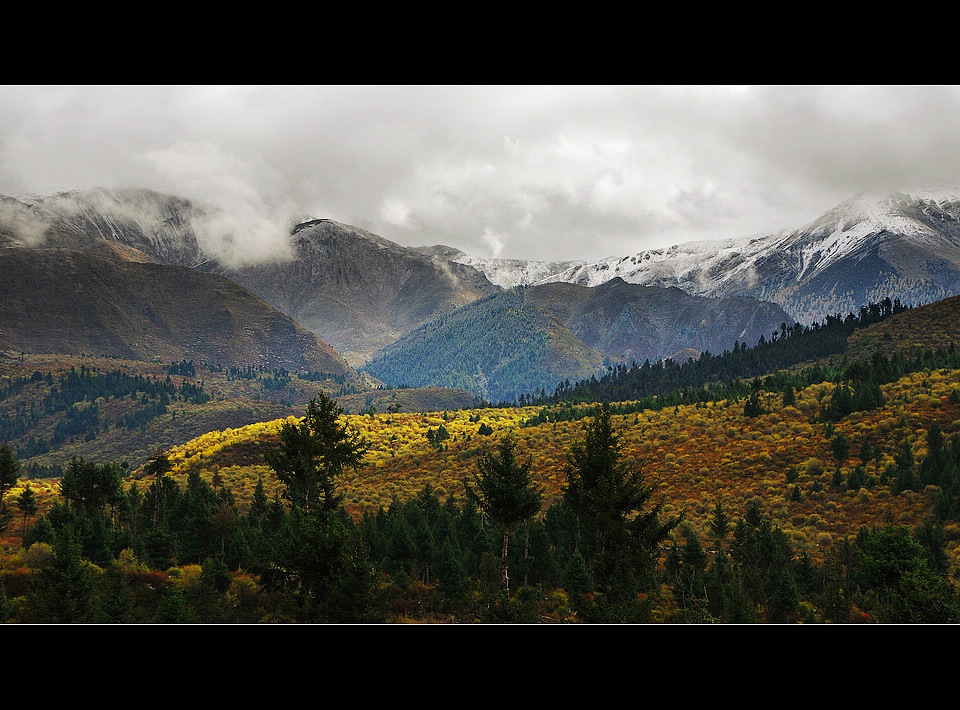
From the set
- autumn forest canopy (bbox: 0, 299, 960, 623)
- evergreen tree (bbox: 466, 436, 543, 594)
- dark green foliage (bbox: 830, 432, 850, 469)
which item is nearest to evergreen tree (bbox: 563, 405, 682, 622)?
autumn forest canopy (bbox: 0, 299, 960, 623)

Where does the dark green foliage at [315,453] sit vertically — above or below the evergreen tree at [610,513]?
above

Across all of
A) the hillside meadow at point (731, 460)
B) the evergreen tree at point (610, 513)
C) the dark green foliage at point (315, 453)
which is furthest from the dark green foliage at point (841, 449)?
the dark green foliage at point (315, 453)

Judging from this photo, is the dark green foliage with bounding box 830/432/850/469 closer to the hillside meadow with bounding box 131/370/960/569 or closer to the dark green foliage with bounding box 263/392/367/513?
the hillside meadow with bounding box 131/370/960/569

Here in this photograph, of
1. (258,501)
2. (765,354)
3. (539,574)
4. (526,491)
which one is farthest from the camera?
(765,354)

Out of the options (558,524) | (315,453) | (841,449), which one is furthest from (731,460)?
(315,453)

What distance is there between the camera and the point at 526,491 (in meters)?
31.2

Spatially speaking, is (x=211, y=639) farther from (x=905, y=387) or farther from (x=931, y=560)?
(x=905, y=387)

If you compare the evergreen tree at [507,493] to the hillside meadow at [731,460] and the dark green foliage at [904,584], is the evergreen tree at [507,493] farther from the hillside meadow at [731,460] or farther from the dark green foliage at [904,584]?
the hillside meadow at [731,460]

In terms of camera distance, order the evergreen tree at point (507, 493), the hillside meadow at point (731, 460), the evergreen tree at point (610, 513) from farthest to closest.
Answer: the hillside meadow at point (731, 460) < the evergreen tree at point (507, 493) < the evergreen tree at point (610, 513)

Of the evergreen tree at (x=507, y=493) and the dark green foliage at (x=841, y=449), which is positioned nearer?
the evergreen tree at (x=507, y=493)

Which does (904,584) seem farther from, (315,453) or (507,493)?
(315,453)

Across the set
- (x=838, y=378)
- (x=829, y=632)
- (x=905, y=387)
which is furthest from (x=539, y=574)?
(x=838, y=378)

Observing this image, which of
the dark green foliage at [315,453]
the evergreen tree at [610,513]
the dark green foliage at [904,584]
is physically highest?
the dark green foliage at [315,453]
